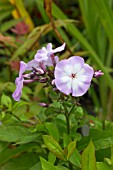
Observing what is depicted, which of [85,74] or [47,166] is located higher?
[85,74]

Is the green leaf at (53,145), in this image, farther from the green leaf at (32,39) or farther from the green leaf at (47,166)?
the green leaf at (32,39)

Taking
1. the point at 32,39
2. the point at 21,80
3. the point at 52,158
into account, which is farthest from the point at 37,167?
the point at 32,39

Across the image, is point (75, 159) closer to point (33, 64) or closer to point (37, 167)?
point (37, 167)

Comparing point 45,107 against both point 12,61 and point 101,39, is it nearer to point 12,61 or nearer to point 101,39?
point 12,61

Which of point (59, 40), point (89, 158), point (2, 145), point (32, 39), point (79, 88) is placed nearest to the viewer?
point (89, 158)

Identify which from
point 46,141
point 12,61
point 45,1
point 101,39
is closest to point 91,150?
point 46,141

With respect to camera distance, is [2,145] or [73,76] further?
[2,145]
